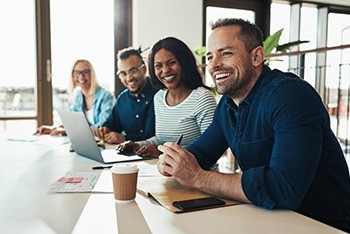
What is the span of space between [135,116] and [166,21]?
214 centimetres

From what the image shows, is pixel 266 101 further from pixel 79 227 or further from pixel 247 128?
pixel 79 227

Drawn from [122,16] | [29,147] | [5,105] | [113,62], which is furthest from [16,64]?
[29,147]

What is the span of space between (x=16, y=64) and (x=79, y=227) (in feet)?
11.3

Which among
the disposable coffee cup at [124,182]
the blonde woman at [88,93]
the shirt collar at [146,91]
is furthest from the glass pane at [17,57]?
the disposable coffee cup at [124,182]

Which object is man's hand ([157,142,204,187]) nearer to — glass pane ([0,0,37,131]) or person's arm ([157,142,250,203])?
person's arm ([157,142,250,203])

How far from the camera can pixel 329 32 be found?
214 inches

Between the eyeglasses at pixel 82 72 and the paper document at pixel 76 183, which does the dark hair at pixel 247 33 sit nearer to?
the paper document at pixel 76 183

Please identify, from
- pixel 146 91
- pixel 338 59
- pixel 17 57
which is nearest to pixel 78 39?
pixel 17 57

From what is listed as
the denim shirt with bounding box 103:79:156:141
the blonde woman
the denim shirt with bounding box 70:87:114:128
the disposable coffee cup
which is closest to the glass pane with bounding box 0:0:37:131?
the blonde woman

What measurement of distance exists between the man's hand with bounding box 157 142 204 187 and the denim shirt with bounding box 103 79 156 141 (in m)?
1.05

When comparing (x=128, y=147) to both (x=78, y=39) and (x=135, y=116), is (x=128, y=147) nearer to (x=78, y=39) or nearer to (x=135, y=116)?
(x=135, y=116)

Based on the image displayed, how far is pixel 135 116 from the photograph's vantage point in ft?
7.60

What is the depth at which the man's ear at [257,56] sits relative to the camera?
3.94ft

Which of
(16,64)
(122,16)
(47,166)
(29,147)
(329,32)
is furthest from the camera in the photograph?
(329,32)
